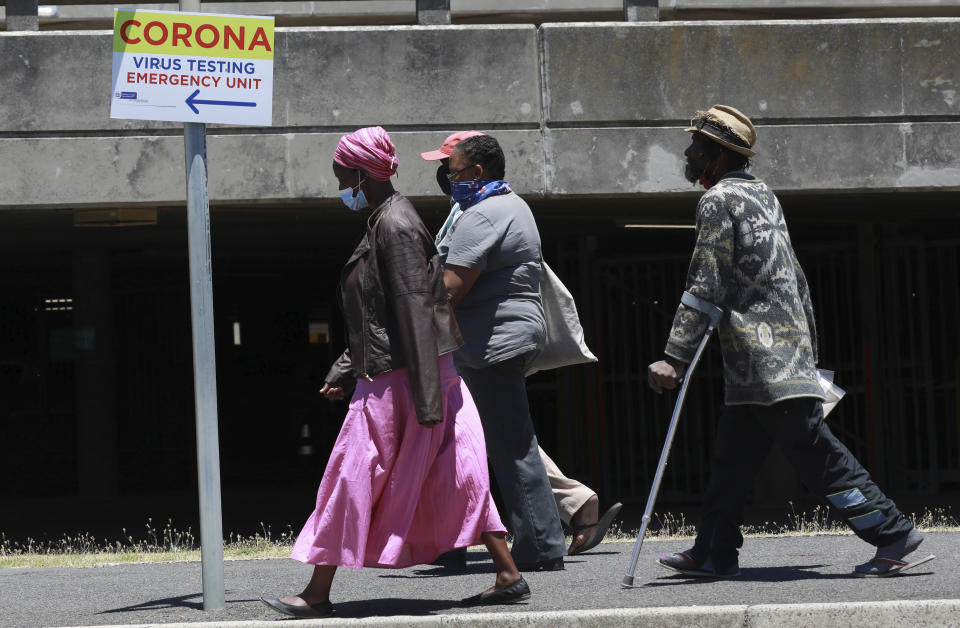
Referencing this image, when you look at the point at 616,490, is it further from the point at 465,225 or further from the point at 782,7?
the point at 465,225

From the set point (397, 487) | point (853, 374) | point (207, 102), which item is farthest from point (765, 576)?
point (853, 374)

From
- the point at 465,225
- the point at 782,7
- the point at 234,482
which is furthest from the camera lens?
the point at 234,482

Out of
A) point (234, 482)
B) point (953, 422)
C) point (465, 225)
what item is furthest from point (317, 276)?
point (465, 225)

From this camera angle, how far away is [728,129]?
16.6 feet

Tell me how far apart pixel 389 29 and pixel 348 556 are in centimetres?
454

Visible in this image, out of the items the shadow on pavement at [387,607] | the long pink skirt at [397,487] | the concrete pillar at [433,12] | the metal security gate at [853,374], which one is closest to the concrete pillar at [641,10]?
the concrete pillar at [433,12]

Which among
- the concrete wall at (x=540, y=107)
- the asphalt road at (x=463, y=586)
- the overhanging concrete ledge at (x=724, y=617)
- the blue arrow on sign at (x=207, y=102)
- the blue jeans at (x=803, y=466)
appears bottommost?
the asphalt road at (x=463, y=586)

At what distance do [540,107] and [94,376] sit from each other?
320 inches

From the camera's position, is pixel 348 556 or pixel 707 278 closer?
pixel 348 556

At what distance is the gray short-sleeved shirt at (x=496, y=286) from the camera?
532 cm

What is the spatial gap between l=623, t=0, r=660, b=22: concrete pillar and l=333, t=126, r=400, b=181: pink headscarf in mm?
4182

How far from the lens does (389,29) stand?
26.4 ft

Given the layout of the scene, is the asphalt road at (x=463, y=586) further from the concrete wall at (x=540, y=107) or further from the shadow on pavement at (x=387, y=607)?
the concrete wall at (x=540, y=107)

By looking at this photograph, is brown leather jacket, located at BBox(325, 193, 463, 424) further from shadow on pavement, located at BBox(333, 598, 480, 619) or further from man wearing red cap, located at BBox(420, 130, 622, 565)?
man wearing red cap, located at BBox(420, 130, 622, 565)
